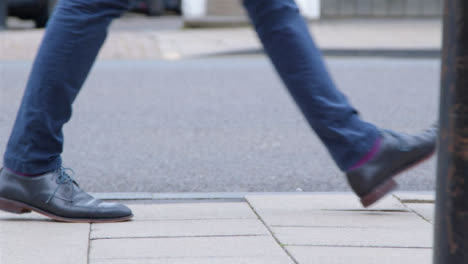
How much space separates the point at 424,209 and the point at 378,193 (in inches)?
10.9

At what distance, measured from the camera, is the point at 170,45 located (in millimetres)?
12273

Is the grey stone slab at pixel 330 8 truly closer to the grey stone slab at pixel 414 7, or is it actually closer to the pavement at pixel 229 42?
the grey stone slab at pixel 414 7

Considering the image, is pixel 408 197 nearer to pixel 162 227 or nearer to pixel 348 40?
pixel 162 227

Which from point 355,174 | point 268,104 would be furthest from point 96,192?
point 268,104

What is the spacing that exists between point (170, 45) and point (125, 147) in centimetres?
803

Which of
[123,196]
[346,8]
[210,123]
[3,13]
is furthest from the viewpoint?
[346,8]

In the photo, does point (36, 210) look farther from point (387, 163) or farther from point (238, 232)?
point (387, 163)

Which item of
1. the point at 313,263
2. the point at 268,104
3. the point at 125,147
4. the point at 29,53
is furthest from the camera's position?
the point at 29,53

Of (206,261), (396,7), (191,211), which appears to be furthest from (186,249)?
Result: (396,7)

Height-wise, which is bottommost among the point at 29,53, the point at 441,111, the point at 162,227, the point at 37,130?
the point at 29,53

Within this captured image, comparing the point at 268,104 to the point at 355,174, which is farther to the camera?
the point at 268,104

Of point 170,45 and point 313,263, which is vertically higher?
point 313,263

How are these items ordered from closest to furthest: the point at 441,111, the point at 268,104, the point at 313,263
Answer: the point at 441,111, the point at 313,263, the point at 268,104

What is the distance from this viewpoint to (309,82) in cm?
265
